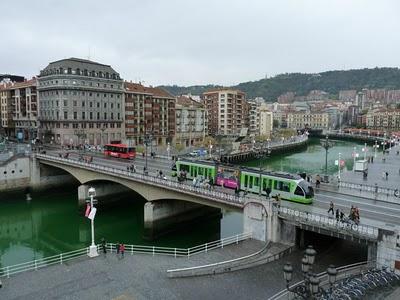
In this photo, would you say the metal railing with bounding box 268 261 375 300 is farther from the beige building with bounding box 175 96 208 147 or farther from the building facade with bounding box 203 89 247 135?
the building facade with bounding box 203 89 247 135

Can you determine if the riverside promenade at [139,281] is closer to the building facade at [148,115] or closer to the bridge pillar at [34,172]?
the bridge pillar at [34,172]

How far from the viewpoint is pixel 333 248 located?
3266 centimetres

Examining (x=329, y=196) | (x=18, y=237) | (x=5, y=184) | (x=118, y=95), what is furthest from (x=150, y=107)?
(x=329, y=196)

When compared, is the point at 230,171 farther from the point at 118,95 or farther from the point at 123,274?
the point at 118,95

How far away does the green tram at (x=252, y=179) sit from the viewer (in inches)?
1468

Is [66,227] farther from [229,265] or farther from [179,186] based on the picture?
[229,265]

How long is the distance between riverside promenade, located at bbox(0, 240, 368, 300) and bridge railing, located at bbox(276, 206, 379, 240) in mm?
3000

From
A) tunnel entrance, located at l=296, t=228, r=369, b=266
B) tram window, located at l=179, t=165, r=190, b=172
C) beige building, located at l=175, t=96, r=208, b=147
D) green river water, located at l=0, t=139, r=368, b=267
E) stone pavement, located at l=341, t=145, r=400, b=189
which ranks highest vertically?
beige building, located at l=175, t=96, r=208, b=147

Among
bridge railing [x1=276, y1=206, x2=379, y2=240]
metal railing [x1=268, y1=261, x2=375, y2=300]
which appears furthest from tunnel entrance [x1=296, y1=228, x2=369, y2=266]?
metal railing [x1=268, y1=261, x2=375, y2=300]

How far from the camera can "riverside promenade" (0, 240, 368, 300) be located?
2252 cm

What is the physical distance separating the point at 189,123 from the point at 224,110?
28065 millimetres

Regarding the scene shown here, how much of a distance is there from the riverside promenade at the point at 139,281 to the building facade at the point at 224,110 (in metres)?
133

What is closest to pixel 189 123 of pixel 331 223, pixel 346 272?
pixel 331 223

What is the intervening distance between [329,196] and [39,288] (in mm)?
30436
